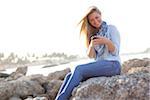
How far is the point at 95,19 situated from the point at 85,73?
2.35 feet

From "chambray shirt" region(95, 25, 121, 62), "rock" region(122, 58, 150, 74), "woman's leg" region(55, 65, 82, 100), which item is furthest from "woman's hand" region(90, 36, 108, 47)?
"rock" region(122, 58, 150, 74)

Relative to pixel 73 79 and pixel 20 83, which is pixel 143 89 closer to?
pixel 73 79

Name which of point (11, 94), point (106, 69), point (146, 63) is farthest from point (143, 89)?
point (146, 63)

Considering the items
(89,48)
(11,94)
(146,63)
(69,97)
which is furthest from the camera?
(146,63)

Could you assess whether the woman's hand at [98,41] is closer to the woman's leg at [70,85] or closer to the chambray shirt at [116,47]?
the chambray shirt at [116,47]

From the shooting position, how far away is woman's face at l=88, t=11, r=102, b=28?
18.6 ft

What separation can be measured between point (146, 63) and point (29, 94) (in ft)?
13.0

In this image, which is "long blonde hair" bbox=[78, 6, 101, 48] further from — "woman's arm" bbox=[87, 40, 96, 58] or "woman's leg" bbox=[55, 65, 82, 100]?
"woman's leg" bbox=[55, 65, 82, 100]

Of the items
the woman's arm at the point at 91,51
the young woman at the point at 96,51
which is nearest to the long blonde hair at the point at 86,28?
the young woman at the point at 96,51

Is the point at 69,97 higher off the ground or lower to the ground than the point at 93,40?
lower

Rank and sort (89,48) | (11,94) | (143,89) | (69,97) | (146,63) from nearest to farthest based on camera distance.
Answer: (143,89), (69,97), (89,48), (11,94), (146,63)

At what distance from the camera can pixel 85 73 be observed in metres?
5.39

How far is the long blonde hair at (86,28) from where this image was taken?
570 centimetres

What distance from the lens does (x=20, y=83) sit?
10.3 m
